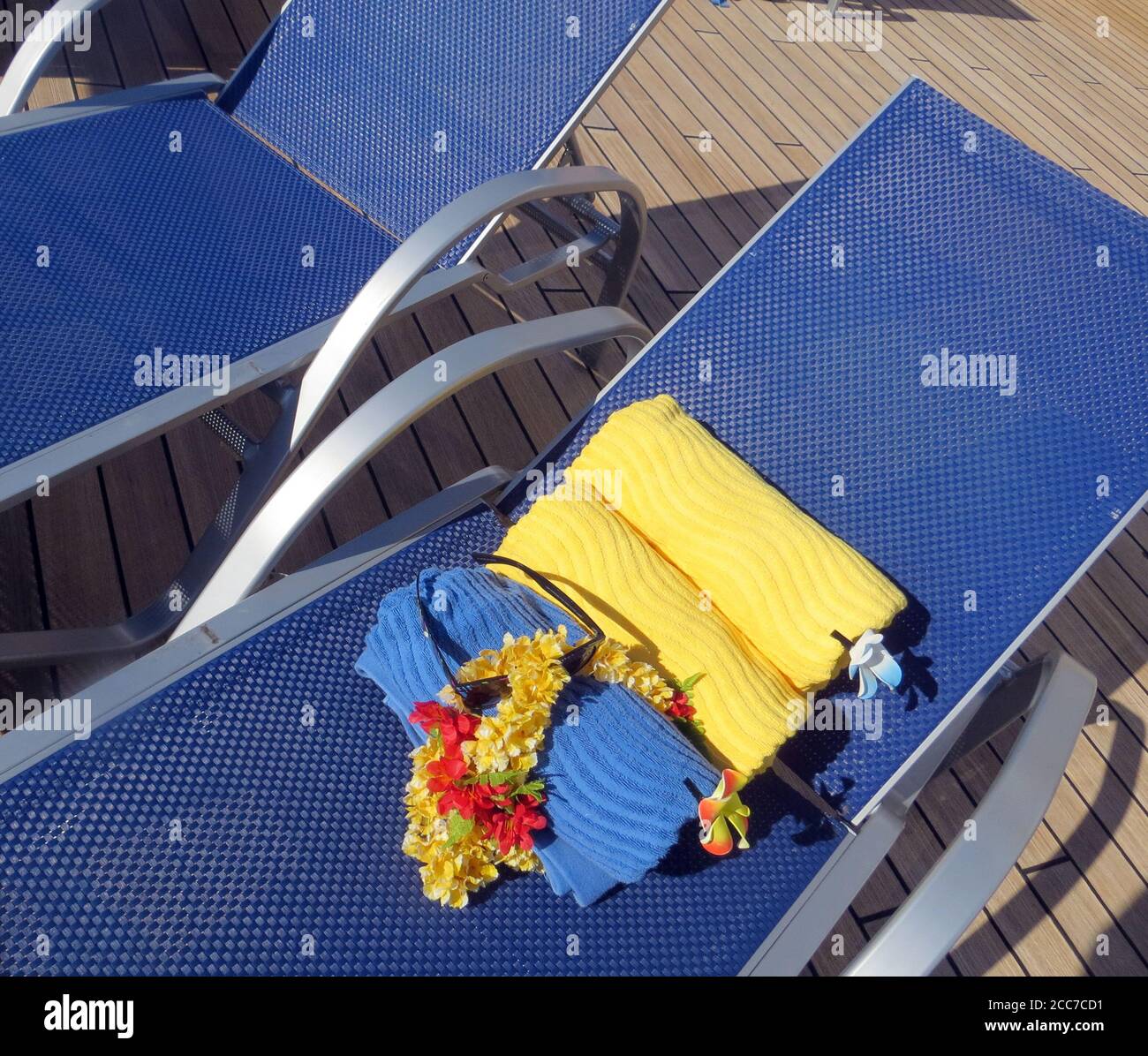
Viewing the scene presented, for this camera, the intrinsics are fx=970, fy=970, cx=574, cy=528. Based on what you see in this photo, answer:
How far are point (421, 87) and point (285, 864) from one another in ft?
5.25

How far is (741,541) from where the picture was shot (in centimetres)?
143

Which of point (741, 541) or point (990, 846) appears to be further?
point (741, 541)

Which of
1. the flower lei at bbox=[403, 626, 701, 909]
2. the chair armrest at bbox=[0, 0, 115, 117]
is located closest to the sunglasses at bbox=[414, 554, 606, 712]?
the flower lei at bbox=[403, 626, 701, 909]

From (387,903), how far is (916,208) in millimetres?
1411

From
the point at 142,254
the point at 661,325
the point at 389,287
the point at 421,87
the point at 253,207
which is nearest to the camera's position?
the point at 389,287

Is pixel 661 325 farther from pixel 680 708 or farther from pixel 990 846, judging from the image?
pixel 990 846

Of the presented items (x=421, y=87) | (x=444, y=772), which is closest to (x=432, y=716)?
(x=444, y=772)

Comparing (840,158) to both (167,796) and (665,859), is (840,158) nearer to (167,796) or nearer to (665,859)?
(665,859)

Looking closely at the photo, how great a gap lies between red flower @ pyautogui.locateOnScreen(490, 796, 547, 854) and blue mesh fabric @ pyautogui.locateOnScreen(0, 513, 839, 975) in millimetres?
79

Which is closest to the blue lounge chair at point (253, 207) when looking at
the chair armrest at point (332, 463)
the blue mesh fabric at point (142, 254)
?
the blue mesh fabric at point (142, 254)

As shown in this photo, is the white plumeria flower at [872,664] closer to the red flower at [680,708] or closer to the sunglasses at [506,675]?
the red flower at [680,708]

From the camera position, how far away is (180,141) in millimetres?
2002

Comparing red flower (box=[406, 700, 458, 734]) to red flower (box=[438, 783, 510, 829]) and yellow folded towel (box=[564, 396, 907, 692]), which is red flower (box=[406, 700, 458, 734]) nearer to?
red flower (box=[438, 783, 510, 829])
